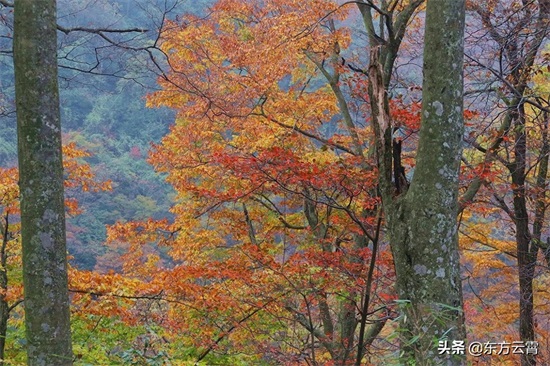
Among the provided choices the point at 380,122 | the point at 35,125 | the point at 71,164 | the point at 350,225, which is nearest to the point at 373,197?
the point at 350,225

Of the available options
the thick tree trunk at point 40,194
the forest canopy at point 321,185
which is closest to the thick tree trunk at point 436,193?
the forest canopy at point 321,185

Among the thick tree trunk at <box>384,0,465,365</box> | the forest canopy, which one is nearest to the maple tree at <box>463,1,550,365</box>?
the forest canopy

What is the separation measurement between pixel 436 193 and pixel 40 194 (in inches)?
82.0

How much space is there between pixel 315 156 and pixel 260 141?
0.90 meters

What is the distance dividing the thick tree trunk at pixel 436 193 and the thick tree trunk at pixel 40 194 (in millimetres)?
1810

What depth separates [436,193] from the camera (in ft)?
9.11

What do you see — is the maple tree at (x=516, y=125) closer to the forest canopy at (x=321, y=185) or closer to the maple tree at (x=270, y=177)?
the forest canopy at (x=321, y=185)

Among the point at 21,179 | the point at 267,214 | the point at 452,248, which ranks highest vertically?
the point at 267,214

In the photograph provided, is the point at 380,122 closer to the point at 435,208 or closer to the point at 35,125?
the point at 435,208

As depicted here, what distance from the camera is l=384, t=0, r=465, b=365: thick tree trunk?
2.74 meters

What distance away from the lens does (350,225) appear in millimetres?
6797

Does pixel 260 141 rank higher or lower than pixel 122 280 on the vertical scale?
higher

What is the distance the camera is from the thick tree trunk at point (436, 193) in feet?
8.98

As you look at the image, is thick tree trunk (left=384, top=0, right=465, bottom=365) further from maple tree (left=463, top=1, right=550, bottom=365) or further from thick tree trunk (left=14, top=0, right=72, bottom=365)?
thick tree trunk (left=14, top=0, right=72, bottom=365)
